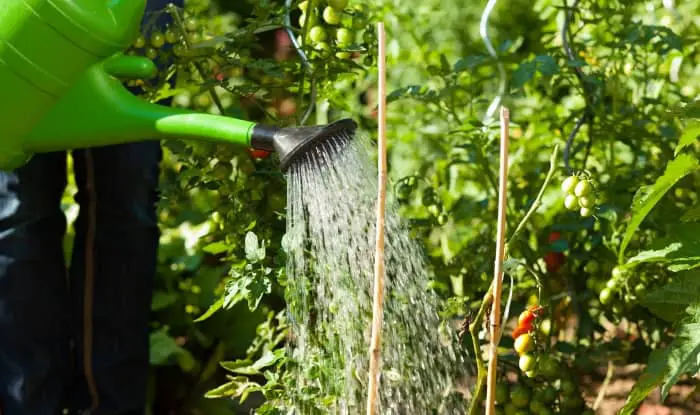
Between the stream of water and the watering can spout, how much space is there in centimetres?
12

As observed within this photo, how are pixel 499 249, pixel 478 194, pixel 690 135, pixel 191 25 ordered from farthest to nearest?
pixel 478 194 → pixel 191 25 → pixel 690 135 → pixel 499 249

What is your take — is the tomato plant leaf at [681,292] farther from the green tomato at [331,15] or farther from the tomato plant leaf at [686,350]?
the green tomato at [331,15]

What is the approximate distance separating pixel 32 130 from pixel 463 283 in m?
0.77

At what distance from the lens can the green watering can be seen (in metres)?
1.45

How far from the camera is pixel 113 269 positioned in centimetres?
195

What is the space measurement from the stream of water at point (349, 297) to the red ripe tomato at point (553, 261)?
53cm

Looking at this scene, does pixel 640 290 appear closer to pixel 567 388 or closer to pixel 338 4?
pixel 567 388

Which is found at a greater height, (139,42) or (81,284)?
(139,42)

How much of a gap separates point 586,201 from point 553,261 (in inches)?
29.9

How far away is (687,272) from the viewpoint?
142 cm

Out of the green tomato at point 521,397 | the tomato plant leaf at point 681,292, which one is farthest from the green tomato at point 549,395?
the tomato plant leaf at point 681,292

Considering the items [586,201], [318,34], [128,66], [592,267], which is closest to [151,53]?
[128,66]

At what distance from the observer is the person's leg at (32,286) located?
1.81 metres

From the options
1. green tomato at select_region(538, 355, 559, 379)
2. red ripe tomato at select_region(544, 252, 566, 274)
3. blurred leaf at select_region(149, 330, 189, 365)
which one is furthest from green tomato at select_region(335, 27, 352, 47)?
blurred leaf at select_region(149, 330, 189, 365)
